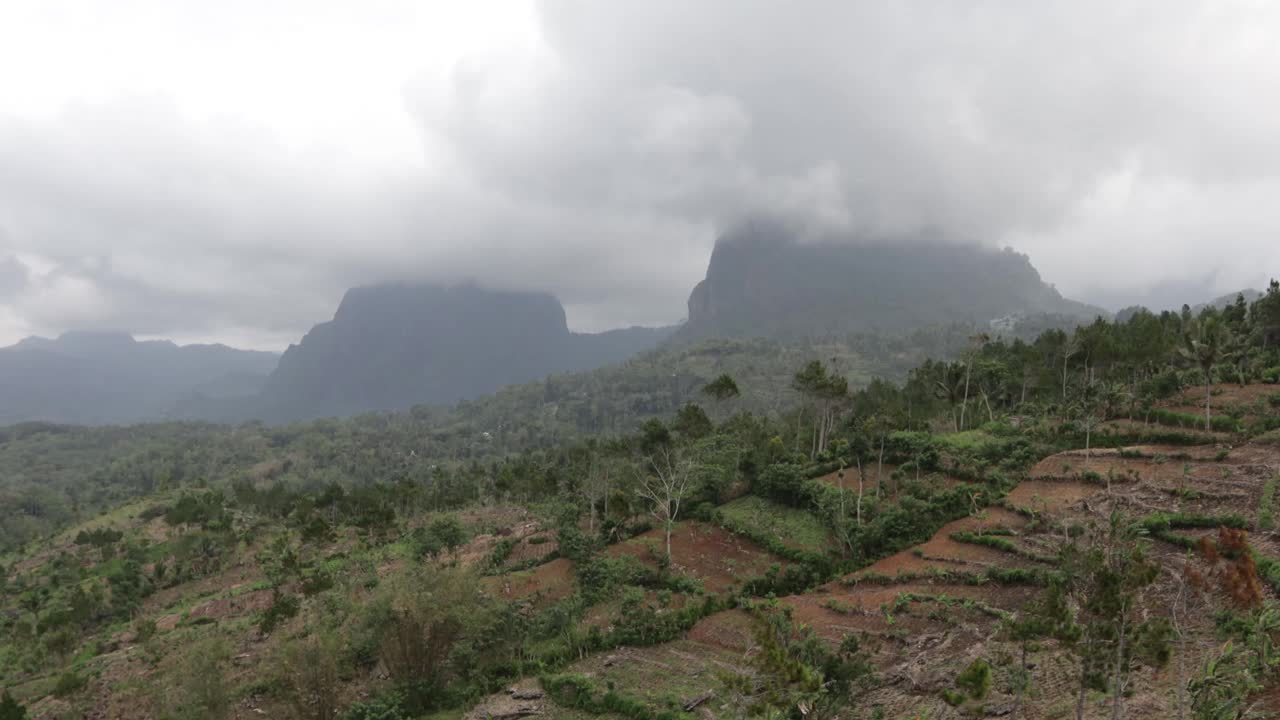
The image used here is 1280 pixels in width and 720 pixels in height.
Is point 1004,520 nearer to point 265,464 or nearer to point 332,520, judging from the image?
point 332,520

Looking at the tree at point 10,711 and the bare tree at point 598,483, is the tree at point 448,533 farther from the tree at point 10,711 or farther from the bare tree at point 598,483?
the tree at point 10,711

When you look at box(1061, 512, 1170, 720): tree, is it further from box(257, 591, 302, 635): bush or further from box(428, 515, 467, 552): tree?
box(257, 591, 302, 635): bush

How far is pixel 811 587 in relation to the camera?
31547 mm

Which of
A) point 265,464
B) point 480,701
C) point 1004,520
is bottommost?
point 265,464

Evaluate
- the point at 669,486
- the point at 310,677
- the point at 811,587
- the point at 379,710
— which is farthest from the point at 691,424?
the point at 310,677

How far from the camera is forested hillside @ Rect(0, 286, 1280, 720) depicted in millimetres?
16609

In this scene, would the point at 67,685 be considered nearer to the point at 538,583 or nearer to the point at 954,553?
the point at 538,583

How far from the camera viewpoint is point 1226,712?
1191 cm

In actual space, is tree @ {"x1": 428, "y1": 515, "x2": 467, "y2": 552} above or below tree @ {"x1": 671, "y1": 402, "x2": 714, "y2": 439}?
below

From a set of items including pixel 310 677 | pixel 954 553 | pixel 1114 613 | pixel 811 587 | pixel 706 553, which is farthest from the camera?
pixel 706 553

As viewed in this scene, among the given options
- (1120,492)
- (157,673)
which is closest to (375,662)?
(157,673)

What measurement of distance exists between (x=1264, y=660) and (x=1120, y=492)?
69.0 feet

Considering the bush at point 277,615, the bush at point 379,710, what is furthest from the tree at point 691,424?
the bush at point 379,710

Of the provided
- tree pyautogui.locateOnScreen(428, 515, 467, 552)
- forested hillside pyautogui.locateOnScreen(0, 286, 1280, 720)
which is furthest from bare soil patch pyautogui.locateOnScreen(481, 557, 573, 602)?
tree pyautogui.locateOnScreen(428, 515, 467, 552)
